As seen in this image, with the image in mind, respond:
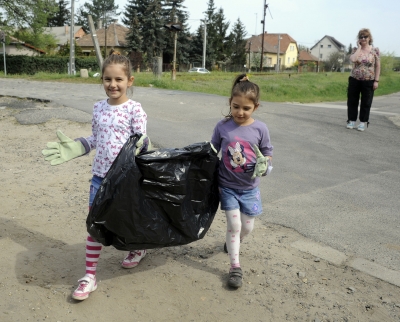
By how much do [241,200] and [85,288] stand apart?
1.15m

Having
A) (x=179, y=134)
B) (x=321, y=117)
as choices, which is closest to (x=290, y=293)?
(x=179, y=134)

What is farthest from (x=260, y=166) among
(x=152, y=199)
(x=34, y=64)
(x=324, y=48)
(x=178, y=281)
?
(x=324, y=48)

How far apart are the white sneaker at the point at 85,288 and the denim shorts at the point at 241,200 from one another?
0.99 meters

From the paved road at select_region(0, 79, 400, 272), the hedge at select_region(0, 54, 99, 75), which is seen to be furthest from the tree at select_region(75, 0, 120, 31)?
the paved road at select_region(0, 79, 400, 272)

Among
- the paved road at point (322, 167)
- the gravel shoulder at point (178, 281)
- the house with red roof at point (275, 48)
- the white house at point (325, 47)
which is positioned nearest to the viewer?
the gravel shoulder at point (178, 281)

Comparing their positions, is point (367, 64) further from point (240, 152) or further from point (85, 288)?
point (85, 288)

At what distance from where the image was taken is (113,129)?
300 centimetres

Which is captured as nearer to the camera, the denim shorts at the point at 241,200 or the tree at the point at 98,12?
the denim shorts at the point at 241,200

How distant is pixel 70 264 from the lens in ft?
10.9

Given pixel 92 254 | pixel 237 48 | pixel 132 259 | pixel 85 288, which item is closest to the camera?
pixel 85 288

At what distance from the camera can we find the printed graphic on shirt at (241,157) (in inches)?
121

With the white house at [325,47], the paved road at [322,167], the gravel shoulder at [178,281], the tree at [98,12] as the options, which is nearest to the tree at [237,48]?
the tree at [98,12]

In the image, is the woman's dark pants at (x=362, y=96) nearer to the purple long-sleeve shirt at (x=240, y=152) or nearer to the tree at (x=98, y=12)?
the purple long-sleeve shirt at (x=240, y=152)

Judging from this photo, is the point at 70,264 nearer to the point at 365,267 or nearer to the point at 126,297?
the point at 126,297
